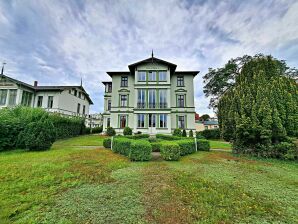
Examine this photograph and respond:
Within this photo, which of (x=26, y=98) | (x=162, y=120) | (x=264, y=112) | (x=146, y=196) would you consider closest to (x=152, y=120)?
(x=162, y=120)

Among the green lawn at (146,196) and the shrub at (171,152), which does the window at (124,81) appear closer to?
the shrub at (171,152)

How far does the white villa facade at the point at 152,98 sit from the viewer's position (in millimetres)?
23000

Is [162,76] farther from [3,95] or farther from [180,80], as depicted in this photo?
[3,95]

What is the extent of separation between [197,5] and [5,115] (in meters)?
18.5

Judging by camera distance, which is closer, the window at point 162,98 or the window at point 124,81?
the window at point 162,98

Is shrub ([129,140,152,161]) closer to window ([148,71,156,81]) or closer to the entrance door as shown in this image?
the entrance door

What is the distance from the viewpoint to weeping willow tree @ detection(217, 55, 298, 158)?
28.2ft

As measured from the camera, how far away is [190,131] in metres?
22.5

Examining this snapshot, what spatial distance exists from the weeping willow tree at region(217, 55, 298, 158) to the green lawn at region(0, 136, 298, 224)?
3.34m

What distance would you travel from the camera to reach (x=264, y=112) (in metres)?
8.65

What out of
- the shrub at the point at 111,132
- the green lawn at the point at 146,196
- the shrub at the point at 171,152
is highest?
the shrub at the point at 111,132

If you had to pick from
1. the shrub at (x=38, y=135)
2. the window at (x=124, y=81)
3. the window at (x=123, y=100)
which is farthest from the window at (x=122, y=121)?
the shrub at (x=38, y=135)

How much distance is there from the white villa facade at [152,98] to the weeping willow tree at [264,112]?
508 inches

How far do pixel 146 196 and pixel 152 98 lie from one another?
20.1m
